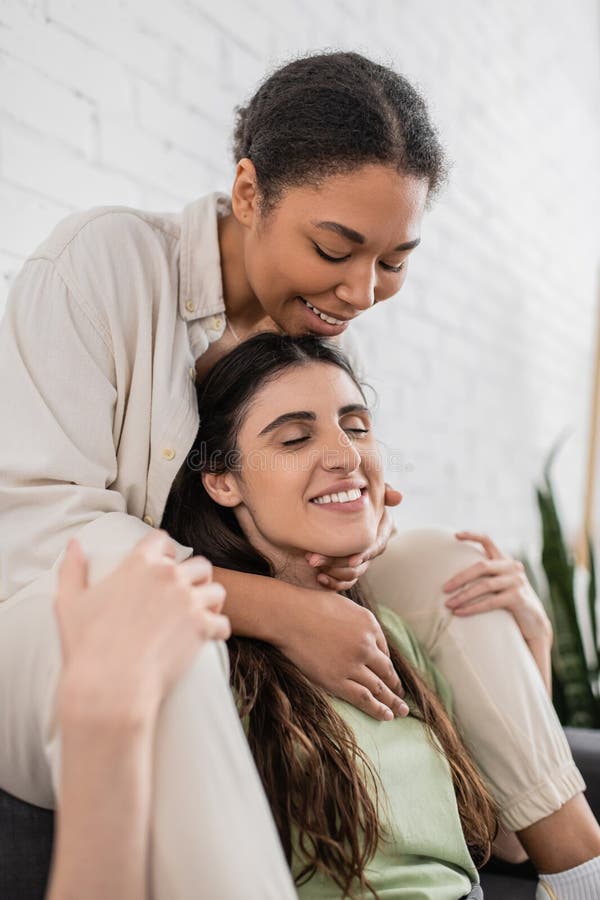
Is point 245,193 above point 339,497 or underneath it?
above

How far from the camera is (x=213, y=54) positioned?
6.20 ft

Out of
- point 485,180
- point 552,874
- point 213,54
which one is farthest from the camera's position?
point 485,180

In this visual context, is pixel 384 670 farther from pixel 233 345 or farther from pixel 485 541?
pixel 233 345

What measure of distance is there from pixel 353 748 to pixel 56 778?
421 mm

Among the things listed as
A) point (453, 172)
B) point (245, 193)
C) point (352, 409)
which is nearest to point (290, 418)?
point (352, 409)

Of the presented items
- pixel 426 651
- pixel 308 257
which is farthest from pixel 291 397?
pixel 426 651

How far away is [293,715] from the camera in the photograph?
1.09m

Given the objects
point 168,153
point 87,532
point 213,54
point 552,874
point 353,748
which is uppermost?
point 213,54

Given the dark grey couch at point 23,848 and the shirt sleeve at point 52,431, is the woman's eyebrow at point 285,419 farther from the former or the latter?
the dark grey couch at point 23,848

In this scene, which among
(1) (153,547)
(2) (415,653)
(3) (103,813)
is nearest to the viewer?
(3) (103,813)

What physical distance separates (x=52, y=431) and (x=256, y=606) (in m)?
0.34

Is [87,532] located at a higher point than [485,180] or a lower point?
lower

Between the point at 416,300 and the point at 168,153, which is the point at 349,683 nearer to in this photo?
the point at 168,153

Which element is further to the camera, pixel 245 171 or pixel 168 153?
pixel 168 153
